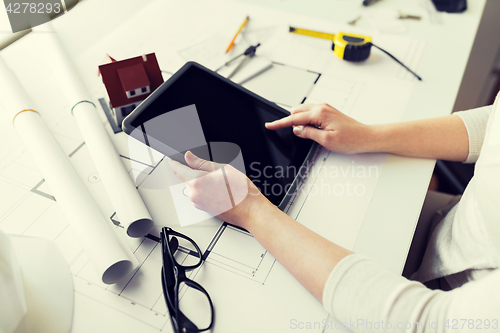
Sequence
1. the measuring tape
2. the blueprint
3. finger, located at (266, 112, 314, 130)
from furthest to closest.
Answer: the measuring tape → finger, located at (266, 112, 314, 130) → the blueprint

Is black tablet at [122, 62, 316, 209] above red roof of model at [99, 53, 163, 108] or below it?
below

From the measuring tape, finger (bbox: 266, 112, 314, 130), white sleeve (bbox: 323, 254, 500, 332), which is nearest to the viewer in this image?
white sleeve (bbox: 323, 254, 500, 332)

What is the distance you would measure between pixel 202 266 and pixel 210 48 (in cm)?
59

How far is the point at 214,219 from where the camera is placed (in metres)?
0.55

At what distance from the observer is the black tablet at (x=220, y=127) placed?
0.53m

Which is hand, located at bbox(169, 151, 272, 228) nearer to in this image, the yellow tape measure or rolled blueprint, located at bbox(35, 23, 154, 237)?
rolled blueprint, located at bbox(35, 23, 154, 237)

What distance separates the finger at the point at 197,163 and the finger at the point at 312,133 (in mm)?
177

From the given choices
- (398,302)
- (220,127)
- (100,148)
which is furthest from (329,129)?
(100,148)

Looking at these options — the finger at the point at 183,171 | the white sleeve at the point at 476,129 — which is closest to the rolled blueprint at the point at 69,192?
the finger at the point at 183,171

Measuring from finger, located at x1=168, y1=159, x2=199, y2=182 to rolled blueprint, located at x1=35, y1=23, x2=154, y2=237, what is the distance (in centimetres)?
7

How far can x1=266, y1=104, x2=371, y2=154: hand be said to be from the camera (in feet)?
1.98

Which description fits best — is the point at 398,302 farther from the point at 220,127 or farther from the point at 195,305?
the point at 220,127

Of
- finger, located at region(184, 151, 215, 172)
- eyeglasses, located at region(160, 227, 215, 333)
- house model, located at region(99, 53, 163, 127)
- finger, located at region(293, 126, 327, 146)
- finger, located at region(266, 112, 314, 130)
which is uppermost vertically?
house model, located at region(99, 53, 163, 127)

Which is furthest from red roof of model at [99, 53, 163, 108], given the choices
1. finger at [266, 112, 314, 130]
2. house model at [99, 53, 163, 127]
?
finger at [266, 112, 314, 130]
